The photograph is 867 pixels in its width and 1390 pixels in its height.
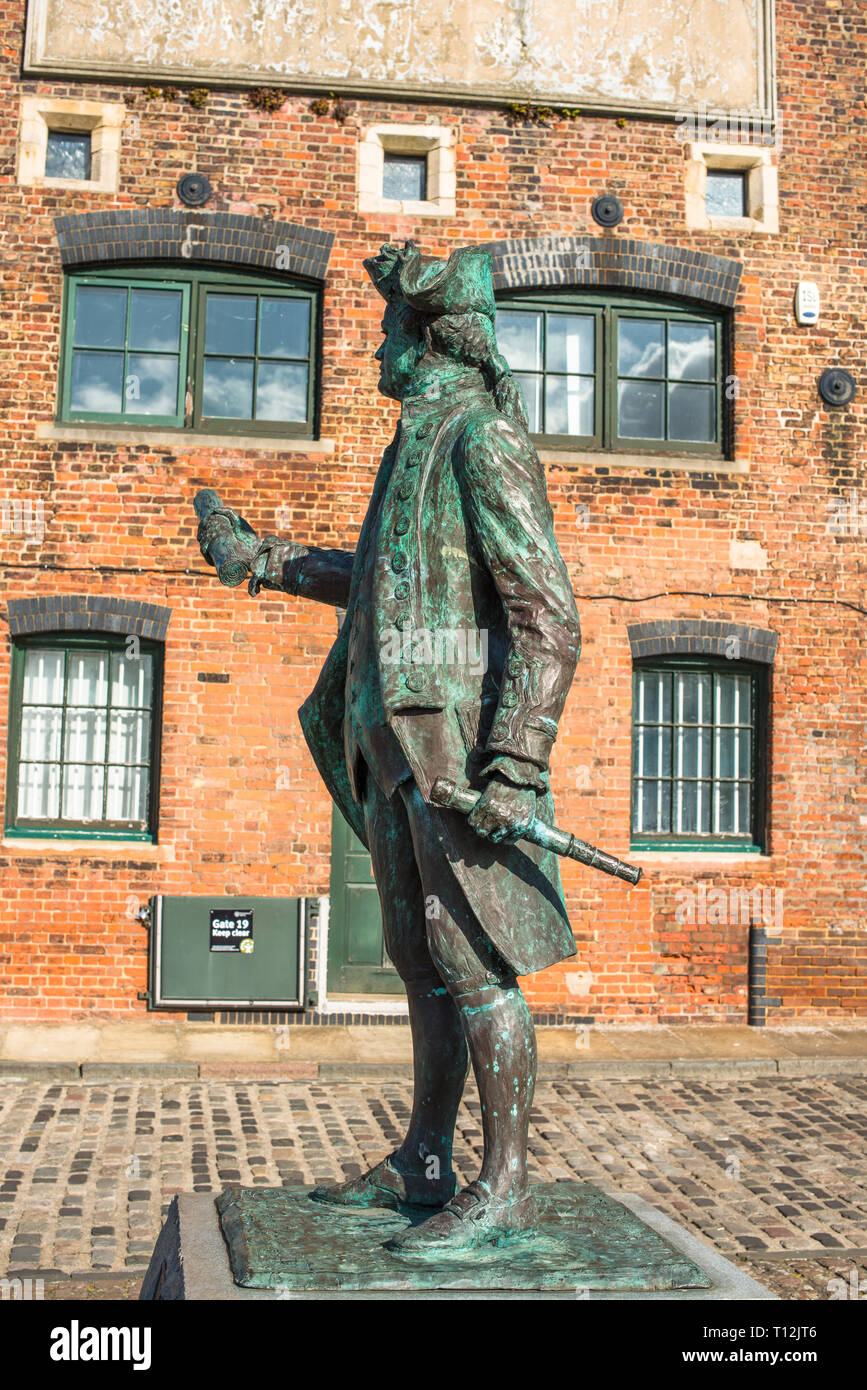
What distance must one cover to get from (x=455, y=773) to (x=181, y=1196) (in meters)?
1.51

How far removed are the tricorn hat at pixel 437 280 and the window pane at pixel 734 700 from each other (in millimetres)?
8238

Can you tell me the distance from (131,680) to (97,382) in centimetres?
235

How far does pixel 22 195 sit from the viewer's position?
10969 millimetres

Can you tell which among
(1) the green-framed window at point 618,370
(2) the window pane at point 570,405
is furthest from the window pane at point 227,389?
(2) the window pane at point 570,405

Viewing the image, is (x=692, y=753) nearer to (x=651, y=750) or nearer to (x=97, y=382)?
(x=651, y=750)

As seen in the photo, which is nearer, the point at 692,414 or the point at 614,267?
the point at 614,267

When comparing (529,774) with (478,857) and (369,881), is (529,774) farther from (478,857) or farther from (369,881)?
(369,881)

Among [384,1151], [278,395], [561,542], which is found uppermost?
[278,395]

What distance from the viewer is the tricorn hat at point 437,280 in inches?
145

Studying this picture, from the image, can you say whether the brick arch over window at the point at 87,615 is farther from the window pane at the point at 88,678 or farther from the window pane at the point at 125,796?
the window pane at the point at 125,796

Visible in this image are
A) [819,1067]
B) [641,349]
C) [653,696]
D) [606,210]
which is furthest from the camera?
[641,349]

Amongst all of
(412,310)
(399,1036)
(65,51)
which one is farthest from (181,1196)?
(65,51)

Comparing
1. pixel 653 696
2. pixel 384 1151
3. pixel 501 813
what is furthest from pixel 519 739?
pixel 653 696

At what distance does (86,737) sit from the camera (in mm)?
11102
